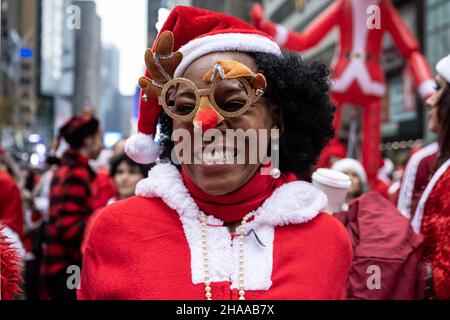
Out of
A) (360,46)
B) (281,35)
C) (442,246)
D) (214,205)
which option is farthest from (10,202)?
(360,46)

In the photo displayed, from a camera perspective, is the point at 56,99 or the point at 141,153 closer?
the point at 141,153

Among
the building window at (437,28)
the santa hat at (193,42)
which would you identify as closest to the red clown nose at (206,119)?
the santa hat at (193,42)

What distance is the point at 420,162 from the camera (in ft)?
9.89

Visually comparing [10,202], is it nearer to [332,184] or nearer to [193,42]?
[332,184]

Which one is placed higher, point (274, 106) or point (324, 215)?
point (274, 106)

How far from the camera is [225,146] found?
1741 millimetres

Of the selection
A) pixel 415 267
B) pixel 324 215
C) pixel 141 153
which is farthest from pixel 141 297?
pixel 415 267

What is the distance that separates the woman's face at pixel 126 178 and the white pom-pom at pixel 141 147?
6.37 ft

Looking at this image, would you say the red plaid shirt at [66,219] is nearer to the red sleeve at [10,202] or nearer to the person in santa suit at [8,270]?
the red sleeve at [10,202]

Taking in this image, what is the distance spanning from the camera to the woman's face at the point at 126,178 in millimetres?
3973

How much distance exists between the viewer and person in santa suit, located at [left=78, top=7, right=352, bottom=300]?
1.73 m

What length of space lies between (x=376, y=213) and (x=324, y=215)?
68 centimetres

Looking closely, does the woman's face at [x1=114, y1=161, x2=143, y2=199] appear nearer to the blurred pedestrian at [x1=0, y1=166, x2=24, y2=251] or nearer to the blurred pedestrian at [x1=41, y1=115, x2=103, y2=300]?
the blurred pedestrian at [x1=41, y1=115, x2=103, y2=300]

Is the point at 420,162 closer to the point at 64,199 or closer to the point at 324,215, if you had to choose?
the point at 324,215
